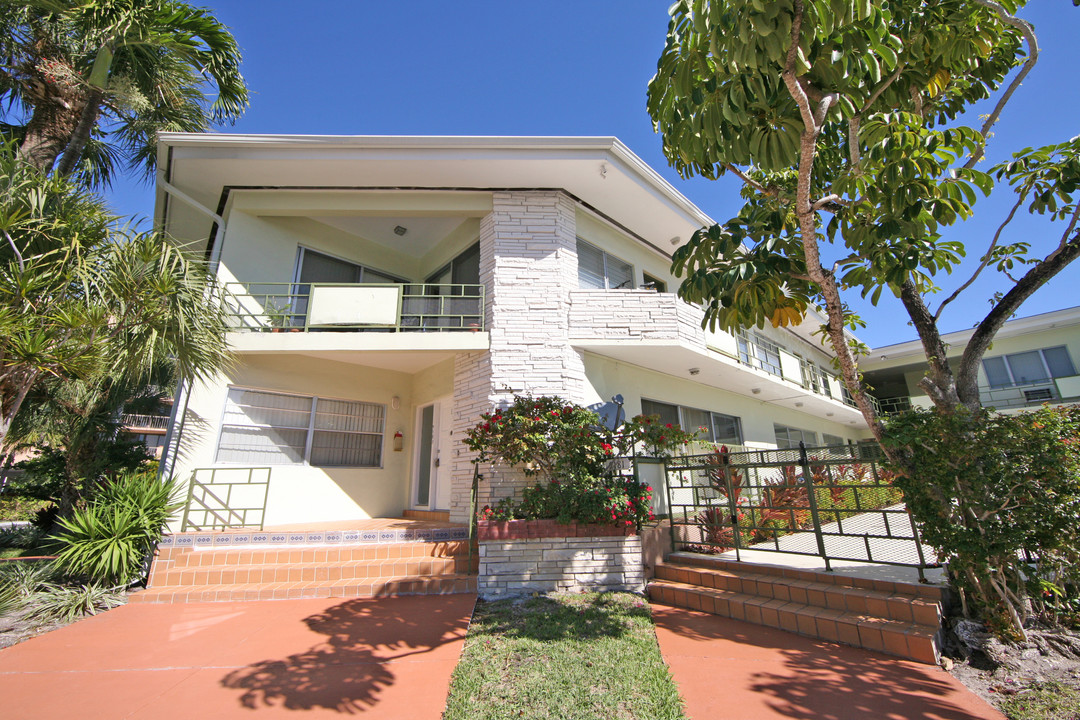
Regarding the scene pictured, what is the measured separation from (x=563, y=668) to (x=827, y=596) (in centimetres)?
285

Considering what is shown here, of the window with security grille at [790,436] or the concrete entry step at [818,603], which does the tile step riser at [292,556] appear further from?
the window with security grille at [790,436]

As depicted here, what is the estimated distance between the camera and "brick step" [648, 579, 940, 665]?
376 cm

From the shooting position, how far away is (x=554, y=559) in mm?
6207

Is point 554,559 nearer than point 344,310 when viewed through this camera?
Yes

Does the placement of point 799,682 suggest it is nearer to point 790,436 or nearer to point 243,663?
point 243,663

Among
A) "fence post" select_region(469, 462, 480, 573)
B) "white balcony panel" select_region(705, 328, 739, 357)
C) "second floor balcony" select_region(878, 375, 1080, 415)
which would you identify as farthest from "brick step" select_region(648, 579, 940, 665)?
"second floor balcony" select_region(878, 375, 1080, 415)

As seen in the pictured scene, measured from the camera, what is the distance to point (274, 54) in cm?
862

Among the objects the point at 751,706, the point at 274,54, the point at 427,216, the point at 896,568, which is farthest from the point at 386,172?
the point at 896,568

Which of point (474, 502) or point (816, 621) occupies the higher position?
point (474, 502)

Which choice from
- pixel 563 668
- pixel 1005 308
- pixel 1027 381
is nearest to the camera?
pixel 563 668

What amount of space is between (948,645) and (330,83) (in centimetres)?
1166

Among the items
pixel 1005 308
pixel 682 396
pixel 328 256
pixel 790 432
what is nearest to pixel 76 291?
pixel 328 256

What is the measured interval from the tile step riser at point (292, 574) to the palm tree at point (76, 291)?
2.62m

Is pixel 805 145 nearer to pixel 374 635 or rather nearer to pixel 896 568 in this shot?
pixel 896 568
